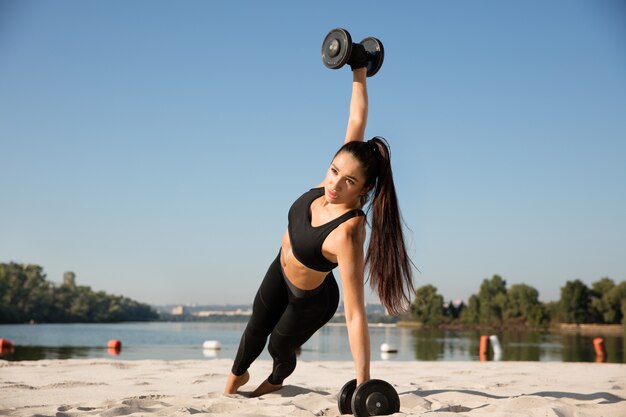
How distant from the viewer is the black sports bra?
2.91 m

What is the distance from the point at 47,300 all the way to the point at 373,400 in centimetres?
7617

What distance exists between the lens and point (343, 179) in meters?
2.89

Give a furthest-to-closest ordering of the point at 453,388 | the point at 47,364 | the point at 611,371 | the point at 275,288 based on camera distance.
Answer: the point at 611,371
the point at 47,364
the point at 453,388
the point at 275,288

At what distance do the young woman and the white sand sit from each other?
36 centimetres

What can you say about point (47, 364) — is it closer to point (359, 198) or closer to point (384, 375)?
point (384, 375)

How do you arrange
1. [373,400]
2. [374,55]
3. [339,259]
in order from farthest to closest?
1. [374,55]
2. [339,259]
3. [373,400]

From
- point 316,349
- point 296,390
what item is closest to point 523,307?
point 316,349

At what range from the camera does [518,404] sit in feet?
9.50

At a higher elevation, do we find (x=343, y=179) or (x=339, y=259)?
(x=343, y=179)

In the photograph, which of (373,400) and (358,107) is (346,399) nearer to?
(373,400)

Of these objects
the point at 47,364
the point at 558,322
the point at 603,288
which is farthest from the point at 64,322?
the point at 47,364

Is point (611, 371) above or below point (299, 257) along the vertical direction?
below

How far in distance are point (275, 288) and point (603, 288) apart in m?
63.1

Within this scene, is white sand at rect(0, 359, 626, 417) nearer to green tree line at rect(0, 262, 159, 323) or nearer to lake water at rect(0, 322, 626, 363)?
lake water at rect(0, 322, 626, 363)
